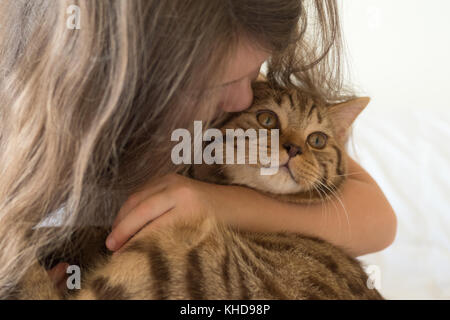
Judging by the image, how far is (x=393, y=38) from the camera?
193 cm

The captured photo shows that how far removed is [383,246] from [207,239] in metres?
0.62

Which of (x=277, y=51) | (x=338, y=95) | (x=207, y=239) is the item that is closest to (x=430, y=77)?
(x=338, y=95)

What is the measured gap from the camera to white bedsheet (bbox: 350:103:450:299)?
1.39m

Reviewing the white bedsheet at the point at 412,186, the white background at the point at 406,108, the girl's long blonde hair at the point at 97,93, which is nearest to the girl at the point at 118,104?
the girl's long blonde hair at the point at 97,93

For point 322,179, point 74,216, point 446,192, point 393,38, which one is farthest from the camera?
point 393,38

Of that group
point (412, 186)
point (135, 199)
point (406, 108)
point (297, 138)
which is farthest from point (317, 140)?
point (406, 108)

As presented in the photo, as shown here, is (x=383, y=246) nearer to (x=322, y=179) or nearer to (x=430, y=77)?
(x=322, y=179)

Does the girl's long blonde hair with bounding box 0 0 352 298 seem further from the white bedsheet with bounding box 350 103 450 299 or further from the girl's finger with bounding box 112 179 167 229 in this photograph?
the white bedsheet with bounding box 350 103 450 299

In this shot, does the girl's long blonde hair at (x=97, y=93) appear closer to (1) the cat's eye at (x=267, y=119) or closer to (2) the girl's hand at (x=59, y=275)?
(2) the girl's hand at (x=59, y=275)

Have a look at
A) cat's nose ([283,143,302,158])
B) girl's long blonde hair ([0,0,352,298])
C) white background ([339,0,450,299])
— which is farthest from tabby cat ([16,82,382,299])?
white background ([339,0,450,299])

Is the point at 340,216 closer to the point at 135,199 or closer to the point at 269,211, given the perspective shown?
the point at 269,211

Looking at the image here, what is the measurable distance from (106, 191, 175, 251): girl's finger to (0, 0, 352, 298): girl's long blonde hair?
0.06m

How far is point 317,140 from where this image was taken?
1.24m

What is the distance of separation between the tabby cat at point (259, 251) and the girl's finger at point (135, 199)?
0.10 m
